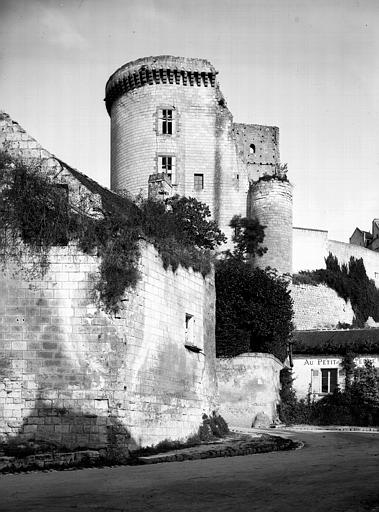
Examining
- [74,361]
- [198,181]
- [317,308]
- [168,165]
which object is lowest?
[74,361]

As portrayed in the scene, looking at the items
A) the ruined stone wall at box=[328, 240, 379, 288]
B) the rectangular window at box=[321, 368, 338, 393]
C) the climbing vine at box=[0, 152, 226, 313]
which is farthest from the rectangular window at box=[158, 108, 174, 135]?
the climbing vine at box=[0, 152, 226, 313]

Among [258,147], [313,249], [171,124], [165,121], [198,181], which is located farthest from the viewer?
[258,147]

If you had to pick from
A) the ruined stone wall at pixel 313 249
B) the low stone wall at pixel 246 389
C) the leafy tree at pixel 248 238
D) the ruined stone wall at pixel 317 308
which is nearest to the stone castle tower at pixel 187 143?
the leafy tree at pixel 248 238

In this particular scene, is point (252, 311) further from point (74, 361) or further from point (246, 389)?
point (74, 361)

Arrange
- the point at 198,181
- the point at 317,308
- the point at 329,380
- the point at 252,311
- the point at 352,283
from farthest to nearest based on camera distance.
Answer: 1. the point at 352,283
2. the point at 317,308
3. the point at 198,181
4. the point at 329,380
5. the point at 252,311

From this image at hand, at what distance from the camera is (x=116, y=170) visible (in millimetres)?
49875

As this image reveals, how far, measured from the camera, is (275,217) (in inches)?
1855

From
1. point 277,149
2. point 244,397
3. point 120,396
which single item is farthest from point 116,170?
point 120,396

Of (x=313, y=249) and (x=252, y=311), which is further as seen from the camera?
(x=313, y=249)

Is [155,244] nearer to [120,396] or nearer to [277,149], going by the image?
[120,396]

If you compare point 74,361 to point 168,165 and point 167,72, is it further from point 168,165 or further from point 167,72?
point 167,72

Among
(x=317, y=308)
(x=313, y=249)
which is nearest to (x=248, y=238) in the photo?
(x=317, y=308)

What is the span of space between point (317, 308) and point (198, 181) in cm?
1078

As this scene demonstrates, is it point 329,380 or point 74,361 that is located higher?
point 74,361
